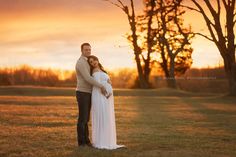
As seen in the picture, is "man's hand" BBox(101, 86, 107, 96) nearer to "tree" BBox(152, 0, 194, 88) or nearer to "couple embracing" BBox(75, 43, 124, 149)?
"couple embracing" BBox(75, 43, 124, 149)

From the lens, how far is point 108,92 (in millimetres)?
13031

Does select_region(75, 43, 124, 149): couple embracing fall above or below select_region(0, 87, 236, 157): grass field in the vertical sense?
above

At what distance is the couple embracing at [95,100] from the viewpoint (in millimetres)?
12953

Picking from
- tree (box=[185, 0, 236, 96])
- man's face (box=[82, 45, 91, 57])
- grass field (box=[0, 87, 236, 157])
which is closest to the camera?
grass field (box=[0, 87, 236, 157])

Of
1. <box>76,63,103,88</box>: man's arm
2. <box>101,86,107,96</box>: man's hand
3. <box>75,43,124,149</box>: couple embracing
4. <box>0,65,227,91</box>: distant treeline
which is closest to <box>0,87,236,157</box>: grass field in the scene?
<box>75,43,124,149</box>: couple embracing

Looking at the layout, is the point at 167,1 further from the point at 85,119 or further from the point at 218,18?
the point at 85,119

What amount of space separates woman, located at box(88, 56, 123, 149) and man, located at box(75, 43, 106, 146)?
13 centimetres

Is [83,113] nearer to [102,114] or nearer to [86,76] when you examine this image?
[102,114]

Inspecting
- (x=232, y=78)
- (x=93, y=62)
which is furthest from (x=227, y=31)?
(x=93, y=62)

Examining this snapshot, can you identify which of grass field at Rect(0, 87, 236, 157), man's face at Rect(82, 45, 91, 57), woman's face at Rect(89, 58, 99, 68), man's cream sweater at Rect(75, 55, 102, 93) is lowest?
grass field at Rect(0, 87, 236, 157)

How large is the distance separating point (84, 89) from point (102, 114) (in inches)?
27.4

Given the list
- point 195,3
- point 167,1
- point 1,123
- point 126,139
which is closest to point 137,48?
point 167,1

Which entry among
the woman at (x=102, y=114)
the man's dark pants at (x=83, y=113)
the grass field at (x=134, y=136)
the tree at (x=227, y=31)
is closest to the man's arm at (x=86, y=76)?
the woman at (x=102, y=114)

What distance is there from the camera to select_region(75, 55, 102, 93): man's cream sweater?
Result: 1292 cm
